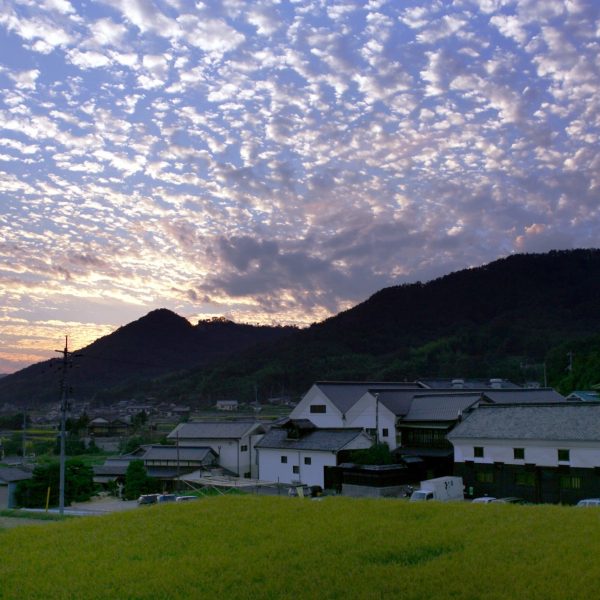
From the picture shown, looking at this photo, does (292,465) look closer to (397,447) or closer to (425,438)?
(397,447)

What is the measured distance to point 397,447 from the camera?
36.2m

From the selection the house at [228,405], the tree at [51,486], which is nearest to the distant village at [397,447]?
the tree at [51,486]

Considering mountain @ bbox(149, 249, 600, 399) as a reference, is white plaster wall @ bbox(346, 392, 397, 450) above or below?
below

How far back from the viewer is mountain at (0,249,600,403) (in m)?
96.2

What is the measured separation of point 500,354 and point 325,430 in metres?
69.6

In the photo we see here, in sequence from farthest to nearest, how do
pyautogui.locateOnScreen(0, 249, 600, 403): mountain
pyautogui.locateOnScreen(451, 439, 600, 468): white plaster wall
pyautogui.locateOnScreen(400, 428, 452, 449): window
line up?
pyautogui.locateOnScreen(0, 249, 600, 403): mountain, pyautogui.locateOnScreen(400, 428, 452, 449): window, pyautogui.locateOnScreen(451, 439, 600, 468): white plaster wall

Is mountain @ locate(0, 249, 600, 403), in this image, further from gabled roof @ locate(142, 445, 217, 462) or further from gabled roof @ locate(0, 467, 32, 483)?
gabled roof @ locate(0, 467, 32, 483)

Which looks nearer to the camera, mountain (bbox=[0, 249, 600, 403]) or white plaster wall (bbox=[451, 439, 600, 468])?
white plaster wall (bbox=[451, 439, 600, 468])

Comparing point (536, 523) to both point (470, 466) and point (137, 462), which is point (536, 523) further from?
point (137, 462)

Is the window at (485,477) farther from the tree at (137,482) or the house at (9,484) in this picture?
the house at (9,484)

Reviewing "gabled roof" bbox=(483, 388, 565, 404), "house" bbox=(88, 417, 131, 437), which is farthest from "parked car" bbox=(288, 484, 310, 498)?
"house" bbox=(88, 417, 131, 437)

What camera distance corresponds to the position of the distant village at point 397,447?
2545 cm

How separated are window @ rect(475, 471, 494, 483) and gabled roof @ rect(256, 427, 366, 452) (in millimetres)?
7649

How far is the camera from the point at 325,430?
3584 centimetres
